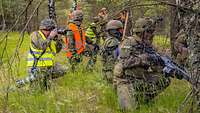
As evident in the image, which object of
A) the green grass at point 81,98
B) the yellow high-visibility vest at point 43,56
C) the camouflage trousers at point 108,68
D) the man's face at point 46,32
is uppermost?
the man's face at point 46,32

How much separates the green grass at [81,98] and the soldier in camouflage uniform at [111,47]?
477 mm

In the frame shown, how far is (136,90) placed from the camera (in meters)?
6.31

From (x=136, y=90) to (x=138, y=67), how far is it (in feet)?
1.70

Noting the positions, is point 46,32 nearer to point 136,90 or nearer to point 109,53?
point 109,53

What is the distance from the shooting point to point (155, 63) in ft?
22.1

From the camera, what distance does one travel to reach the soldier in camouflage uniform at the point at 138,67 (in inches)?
254

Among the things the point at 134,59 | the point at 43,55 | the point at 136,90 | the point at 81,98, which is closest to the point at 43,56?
the point at 43,55

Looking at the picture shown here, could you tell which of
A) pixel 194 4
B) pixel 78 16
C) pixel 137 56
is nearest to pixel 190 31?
pixel 194 4

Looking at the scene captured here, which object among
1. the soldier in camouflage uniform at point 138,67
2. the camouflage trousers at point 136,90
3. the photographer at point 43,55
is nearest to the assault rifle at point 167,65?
the soldier in camouflage uniform at point 138,67

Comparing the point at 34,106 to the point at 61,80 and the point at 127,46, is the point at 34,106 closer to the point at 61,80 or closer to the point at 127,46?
the point at 127,46

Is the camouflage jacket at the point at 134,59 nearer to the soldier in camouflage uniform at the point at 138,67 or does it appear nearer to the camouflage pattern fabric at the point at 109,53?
the soldier in camouflage uniform at the point at 138,67

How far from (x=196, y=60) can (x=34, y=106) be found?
8.38 ft

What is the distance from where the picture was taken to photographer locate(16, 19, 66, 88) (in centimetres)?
804

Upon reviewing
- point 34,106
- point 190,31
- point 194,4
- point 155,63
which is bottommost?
point 34,106
